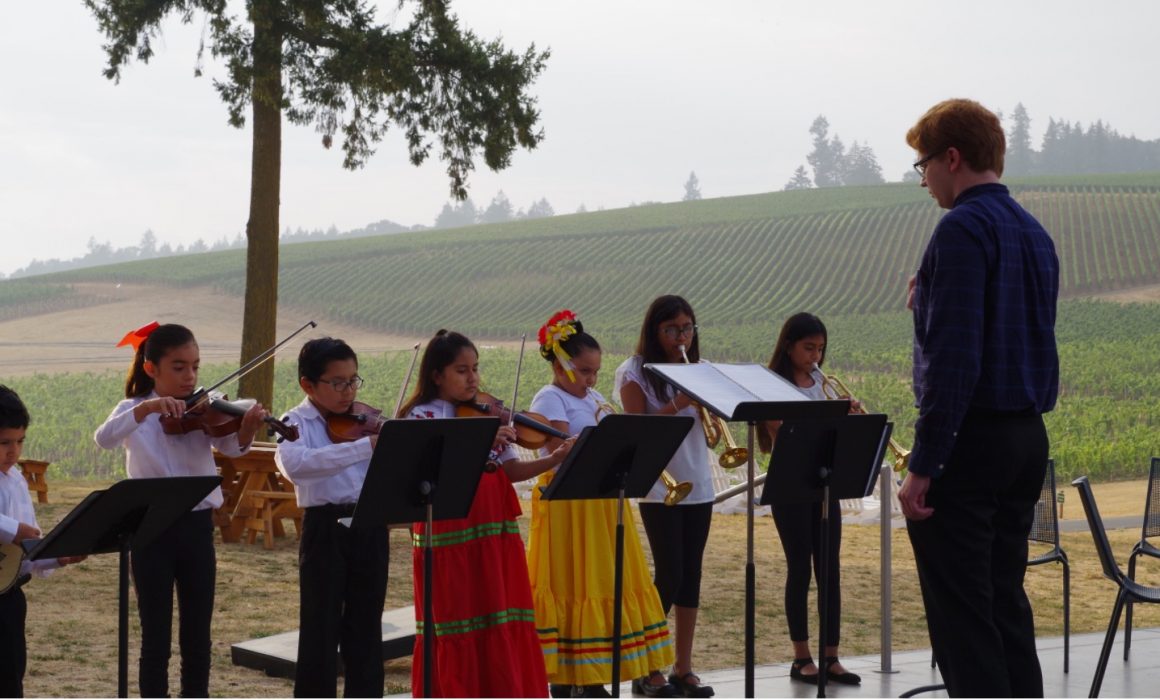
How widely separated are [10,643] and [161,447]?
3.05ft

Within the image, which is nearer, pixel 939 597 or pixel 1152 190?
pixel 939 597

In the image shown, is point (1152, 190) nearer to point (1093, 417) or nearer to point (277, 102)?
point (1093, 417)

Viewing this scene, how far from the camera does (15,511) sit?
452 centimetres

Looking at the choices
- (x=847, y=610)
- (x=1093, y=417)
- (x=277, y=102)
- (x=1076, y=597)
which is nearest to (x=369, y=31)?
(x=277, y=102)

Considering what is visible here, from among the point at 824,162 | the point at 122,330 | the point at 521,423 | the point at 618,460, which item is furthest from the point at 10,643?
the point at 824,162

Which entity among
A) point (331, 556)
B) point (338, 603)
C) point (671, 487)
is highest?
point (671, 487)

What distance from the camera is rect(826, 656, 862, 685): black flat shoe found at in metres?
6.40

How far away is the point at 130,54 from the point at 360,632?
34.1 ft

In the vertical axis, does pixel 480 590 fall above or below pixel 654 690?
above

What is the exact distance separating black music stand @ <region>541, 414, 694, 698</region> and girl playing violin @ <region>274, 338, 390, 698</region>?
0.84m

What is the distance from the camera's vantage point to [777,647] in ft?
28.4

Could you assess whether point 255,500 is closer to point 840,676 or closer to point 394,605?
point 394,605

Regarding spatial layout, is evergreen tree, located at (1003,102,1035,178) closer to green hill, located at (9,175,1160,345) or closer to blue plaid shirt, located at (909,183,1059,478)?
green hill, located at (9,175,1160,345)

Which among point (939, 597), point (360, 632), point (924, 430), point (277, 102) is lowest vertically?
point (360, 632)
